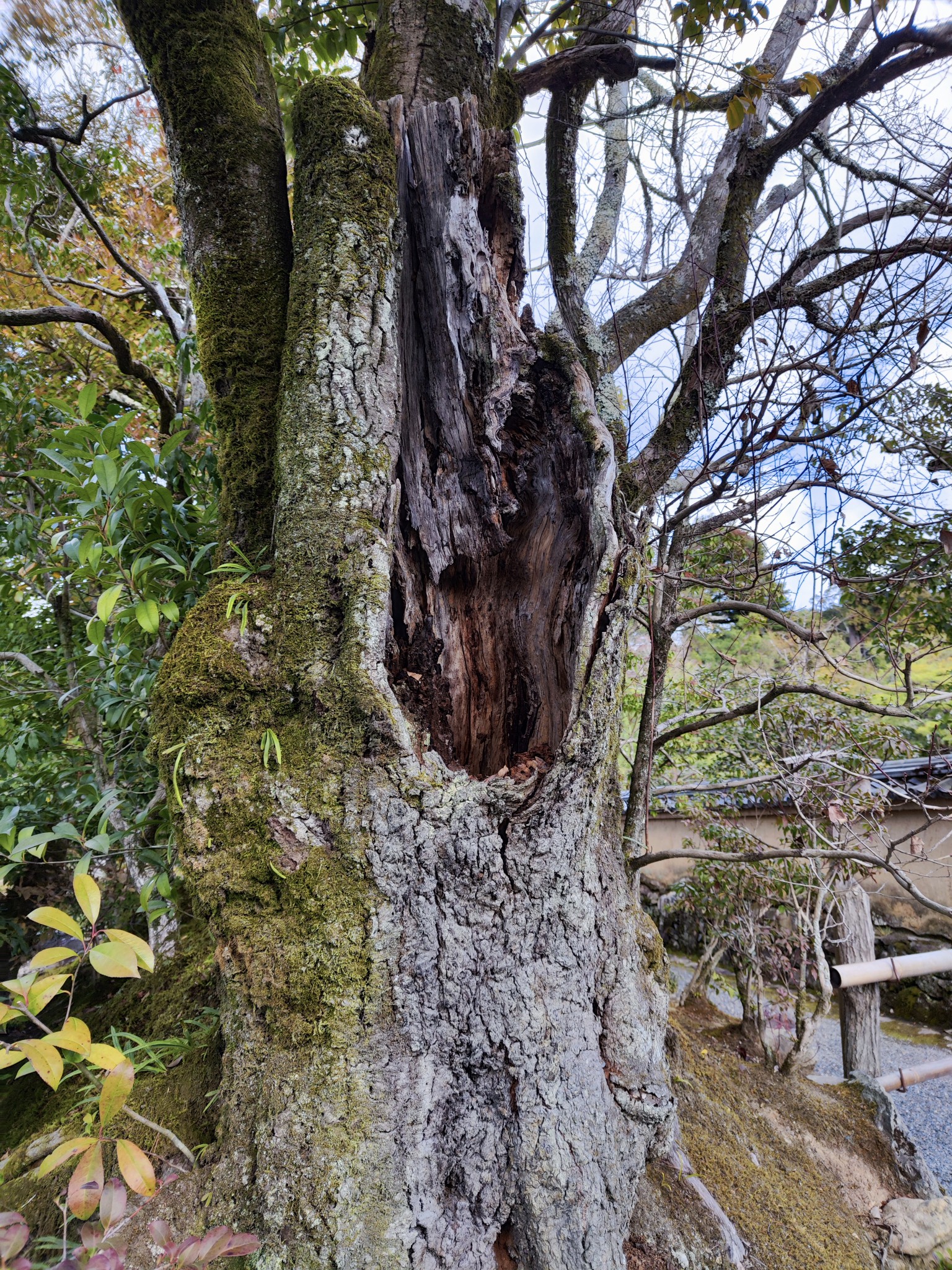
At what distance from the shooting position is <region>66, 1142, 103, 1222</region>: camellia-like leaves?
0.88 m

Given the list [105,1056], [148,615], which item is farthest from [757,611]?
[105,1056]

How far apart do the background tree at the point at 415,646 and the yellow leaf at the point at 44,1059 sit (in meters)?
0.41

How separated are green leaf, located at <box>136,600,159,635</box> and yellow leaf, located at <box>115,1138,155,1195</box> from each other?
0.94 m

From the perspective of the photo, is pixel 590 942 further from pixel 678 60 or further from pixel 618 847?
pixel 678 60

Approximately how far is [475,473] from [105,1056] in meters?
1.50

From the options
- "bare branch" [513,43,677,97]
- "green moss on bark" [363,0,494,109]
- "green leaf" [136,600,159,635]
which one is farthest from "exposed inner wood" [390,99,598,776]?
"bare branch" [513,43,677,97]

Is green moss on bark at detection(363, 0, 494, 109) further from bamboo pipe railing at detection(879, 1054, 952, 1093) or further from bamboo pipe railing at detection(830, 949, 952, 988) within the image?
bamboo pipe railing at detection(879, 1054, 952, 1093)

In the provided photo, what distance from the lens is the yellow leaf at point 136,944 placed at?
0.92 meters

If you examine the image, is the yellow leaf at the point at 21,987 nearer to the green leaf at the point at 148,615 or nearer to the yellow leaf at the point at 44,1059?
the yellow leaf at the point at 44,1059

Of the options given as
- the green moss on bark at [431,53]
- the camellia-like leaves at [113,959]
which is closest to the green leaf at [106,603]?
the camellia-like leaves at [113,959]

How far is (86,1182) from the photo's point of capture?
89cm

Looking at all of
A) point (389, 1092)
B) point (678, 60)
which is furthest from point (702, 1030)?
point (678, 60)

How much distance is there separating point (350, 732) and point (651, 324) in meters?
2.98

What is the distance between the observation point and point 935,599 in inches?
127
